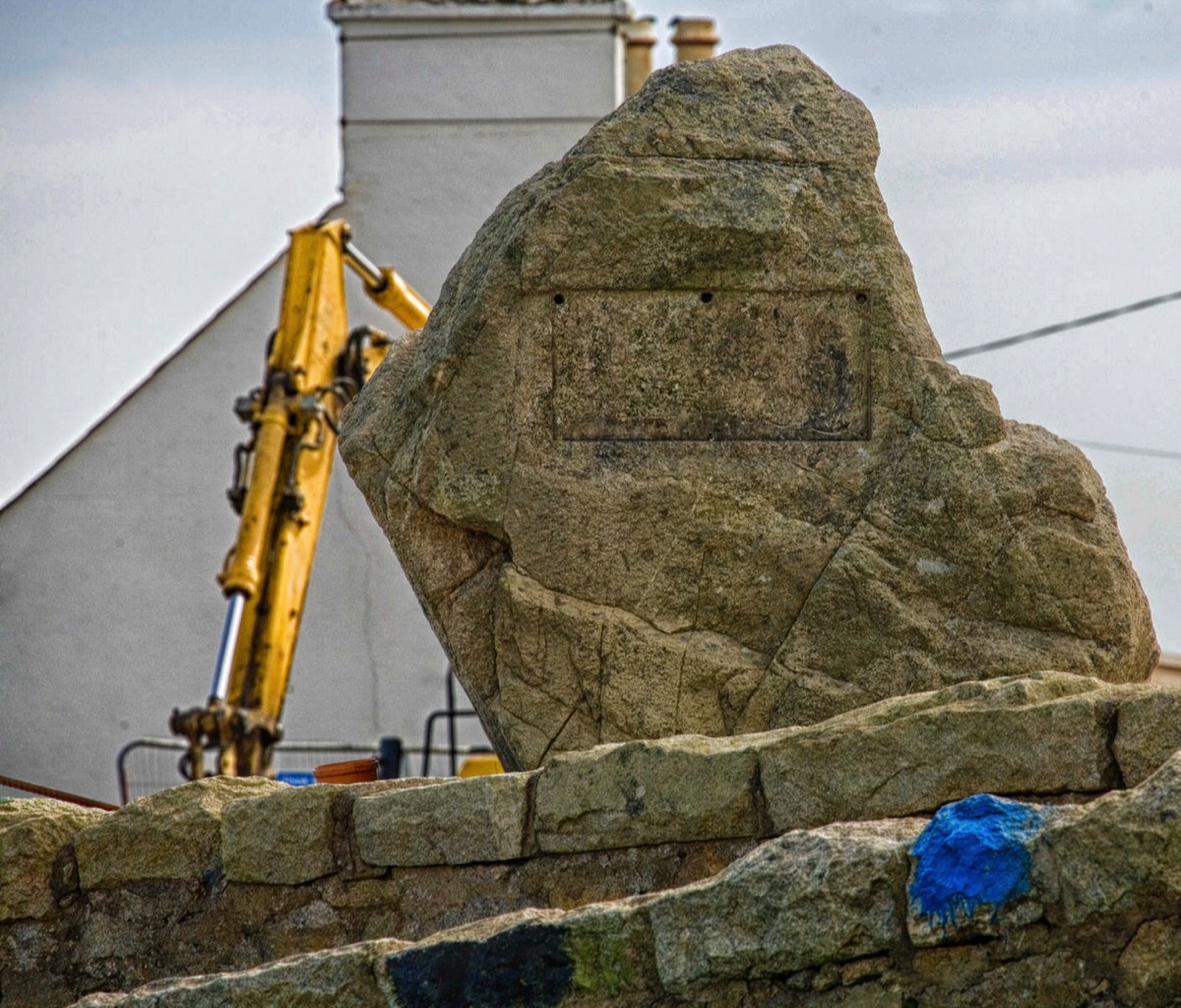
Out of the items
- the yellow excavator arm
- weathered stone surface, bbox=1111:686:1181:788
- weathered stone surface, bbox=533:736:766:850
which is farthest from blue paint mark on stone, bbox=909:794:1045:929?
the yellow excavator arm

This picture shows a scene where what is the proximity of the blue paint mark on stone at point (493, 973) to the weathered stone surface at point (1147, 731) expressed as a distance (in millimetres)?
1200

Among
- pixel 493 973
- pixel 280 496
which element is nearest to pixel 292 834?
pixel 493 973

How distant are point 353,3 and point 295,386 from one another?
7683mm

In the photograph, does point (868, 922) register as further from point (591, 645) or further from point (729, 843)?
point (591, 645)

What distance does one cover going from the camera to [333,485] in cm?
1750

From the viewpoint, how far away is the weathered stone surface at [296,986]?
167 inches

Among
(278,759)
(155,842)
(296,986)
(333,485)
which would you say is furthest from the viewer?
(333,485)

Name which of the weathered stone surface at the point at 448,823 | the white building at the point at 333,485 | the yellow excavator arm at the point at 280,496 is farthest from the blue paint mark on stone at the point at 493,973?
the white building at the point at 333,485

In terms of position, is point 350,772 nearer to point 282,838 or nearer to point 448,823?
point 282,838

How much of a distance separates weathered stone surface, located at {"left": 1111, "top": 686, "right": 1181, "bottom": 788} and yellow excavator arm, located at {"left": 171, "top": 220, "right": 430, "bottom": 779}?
5947mm

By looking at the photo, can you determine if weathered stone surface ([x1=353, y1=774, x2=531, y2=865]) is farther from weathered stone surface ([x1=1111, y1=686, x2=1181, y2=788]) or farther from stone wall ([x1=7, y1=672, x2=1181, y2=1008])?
weathered stone surface ([x1=1111, y1=686, x2=1181, y2=788])

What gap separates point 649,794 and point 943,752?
0.63 metres

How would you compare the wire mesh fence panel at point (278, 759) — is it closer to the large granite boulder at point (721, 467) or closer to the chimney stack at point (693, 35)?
the chimney stack at point (693, 35)

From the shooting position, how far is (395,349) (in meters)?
6.59
